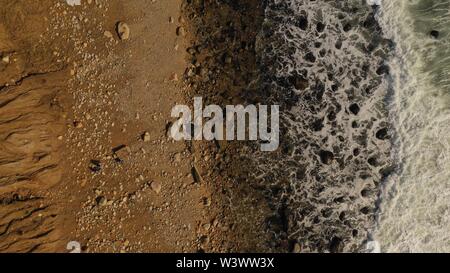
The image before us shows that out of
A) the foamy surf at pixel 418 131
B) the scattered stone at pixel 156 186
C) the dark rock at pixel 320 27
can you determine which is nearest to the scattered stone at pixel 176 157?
the scattered stone at pixel 156 186

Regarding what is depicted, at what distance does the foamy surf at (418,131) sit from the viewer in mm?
7777

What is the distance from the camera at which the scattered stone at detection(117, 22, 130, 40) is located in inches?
279

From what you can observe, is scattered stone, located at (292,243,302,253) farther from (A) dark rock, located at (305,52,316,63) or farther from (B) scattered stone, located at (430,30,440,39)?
(B) scattered stone, located at (430,30,440,39)

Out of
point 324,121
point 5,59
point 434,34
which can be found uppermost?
point 434,34

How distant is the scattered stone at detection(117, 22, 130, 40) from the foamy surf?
194 inches

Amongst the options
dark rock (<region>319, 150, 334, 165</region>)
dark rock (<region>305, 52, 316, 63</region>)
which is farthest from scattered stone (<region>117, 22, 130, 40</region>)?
dark rock (<region>319, 150, 334, 165</region>)

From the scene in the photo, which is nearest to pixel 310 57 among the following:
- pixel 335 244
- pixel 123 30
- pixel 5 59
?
pixel 123 30

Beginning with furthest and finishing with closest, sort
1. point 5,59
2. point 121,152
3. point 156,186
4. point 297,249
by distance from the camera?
point 297,249 < point 156,186 < point 121,152 < point 5,59

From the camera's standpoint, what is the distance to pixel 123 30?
7.11m

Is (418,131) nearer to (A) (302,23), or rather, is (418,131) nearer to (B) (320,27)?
(B) (320,27)

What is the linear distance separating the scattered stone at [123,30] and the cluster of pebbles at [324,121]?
8.40ft

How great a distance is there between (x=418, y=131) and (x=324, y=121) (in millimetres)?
1906

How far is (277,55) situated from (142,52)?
257 centimetres

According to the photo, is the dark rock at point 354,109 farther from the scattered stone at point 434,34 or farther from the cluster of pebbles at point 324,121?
the scattered stone at point 434,34
